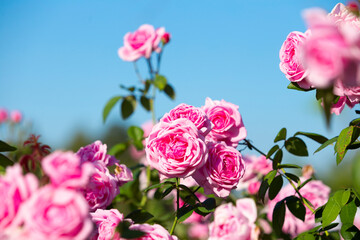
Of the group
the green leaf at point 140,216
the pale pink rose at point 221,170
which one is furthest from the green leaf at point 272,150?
the green leaf at point 140,216

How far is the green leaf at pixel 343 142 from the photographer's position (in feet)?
4.17

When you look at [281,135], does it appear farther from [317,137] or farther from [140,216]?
[140,216]

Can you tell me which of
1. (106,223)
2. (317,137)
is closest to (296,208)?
(317,137)

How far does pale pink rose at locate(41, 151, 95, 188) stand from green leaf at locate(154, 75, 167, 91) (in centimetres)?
207

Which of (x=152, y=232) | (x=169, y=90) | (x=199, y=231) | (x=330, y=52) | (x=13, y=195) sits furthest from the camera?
(x=199, y=231)

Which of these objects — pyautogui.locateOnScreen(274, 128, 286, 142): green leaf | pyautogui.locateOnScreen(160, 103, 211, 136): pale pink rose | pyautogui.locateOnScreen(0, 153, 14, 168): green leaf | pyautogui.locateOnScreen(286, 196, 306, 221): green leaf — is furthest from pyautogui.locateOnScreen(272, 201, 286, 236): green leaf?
pyautogui.locateOnScreen(0, 153, 14, 168): green leaf

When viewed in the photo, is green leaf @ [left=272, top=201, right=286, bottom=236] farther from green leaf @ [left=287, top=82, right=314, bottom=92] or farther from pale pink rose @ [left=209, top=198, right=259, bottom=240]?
green leaf @ [left=287, top=82, right=314, bottom=92]

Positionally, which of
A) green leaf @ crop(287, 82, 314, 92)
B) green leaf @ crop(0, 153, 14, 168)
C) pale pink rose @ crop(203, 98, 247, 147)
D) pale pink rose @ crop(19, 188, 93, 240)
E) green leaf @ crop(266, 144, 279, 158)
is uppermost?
pale pink rose @ crop(19, 188, 93, 240)

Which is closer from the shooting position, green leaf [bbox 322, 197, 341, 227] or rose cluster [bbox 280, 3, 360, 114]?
rose cluster [bbox 280, 3, 360, 114]

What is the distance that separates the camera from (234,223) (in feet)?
4.05

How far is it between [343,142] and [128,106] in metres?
1.68

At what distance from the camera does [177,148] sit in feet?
4.26

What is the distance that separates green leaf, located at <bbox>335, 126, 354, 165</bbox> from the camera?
1.27 metres

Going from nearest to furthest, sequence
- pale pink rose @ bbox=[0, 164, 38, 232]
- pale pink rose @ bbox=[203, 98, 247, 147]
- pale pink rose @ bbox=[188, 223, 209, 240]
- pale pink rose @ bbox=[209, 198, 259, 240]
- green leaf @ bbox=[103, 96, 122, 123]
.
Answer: pale pink rose @ bbox=[0, 164, 38, 232] < pale pink rose @ bbox=[209, 198, 259, 240] < pale pink rose @ bbox=[203, 98, 247, 147] < green leaf @ bbox=[103, 96, 122, 123] < pale pink rose @ bbox=[188, 223, 209, 240]
